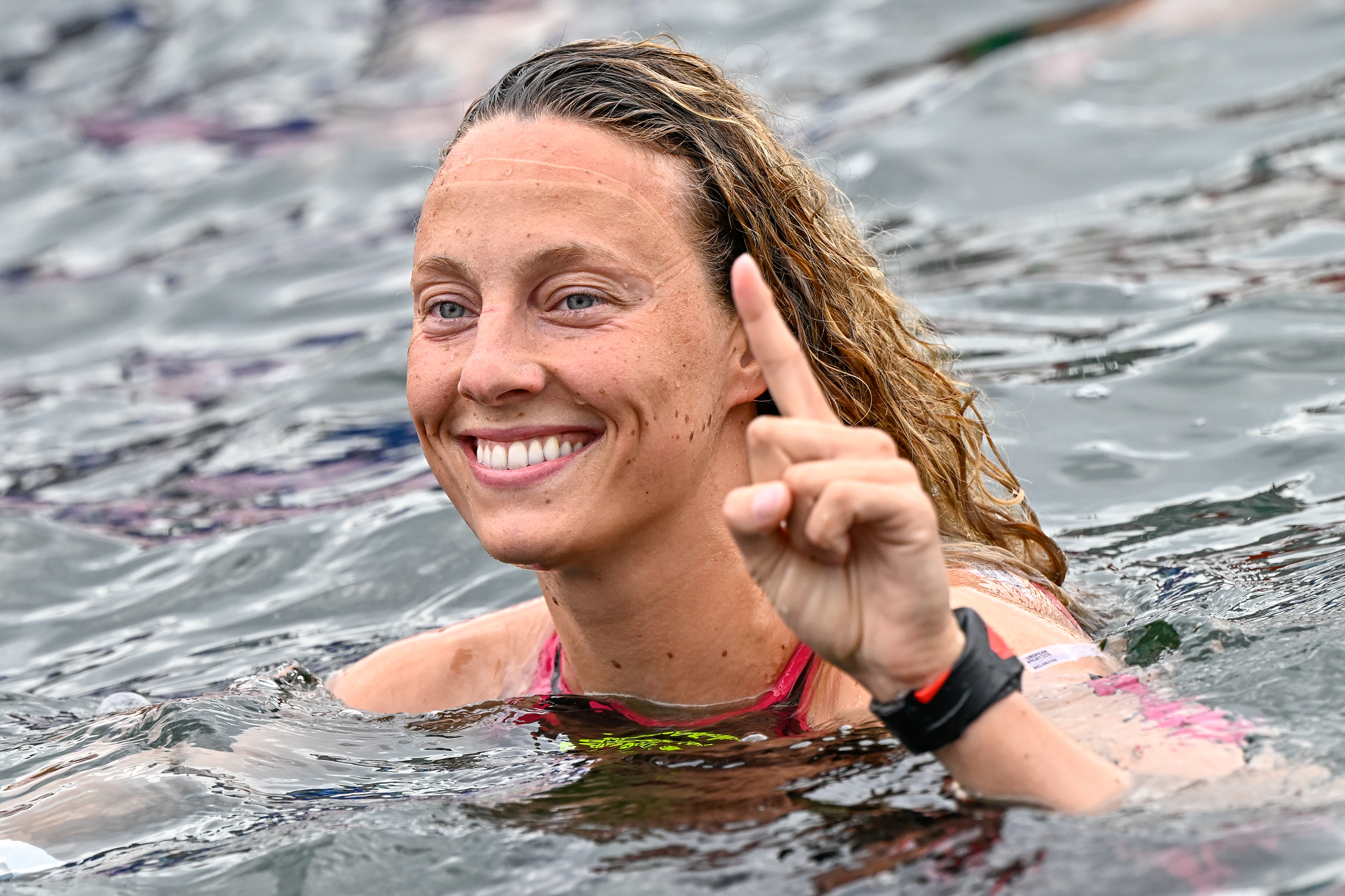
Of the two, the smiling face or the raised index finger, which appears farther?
the smiling face

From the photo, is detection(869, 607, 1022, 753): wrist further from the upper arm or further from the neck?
the neck

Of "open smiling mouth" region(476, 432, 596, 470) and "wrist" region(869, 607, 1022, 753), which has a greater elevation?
"open smiling mouth" region(476, 432, 596, 470)

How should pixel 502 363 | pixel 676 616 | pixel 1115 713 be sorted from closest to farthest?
pixel 1115 713 < pixel 502 363 < pixel 676 616

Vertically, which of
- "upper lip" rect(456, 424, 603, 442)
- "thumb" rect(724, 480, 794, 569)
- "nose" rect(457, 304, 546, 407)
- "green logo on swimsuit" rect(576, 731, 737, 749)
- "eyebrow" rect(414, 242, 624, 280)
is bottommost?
"green logo on swimsuit" rect(576, 731, 737, 749)

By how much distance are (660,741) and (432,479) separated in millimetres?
3103

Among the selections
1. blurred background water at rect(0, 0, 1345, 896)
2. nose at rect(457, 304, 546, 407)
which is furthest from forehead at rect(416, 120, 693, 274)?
blurred background water at rect(0, 0, 1345, 896)

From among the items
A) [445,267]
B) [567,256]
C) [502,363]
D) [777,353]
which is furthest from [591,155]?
[777,353]

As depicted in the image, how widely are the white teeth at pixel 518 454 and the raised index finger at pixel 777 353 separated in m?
0.80

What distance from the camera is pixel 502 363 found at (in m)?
3.01

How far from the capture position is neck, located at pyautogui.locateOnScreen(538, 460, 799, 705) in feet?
10.7

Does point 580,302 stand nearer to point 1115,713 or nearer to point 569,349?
point 569,349

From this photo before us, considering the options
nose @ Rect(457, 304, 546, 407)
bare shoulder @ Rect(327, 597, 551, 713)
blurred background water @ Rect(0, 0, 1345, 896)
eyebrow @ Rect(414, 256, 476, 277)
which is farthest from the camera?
bare shoulder @ Rect(327, 597, 551, 713)

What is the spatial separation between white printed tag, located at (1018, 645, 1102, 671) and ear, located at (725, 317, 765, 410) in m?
0.77

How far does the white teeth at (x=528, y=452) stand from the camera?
3.07 metres
